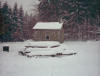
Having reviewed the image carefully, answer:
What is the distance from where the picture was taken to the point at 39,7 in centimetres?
285

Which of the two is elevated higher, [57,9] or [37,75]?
[57,9]

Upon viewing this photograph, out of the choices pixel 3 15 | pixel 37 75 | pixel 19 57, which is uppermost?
pixel 3 15

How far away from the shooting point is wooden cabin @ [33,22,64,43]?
2844 mm

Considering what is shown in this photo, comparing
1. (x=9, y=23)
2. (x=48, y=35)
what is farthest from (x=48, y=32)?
(x=9, y=23)

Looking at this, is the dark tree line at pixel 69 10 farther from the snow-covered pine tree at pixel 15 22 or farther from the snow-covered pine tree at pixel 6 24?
the snow-covered pine tree at pixel 6 24

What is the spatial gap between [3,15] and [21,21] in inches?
11.9

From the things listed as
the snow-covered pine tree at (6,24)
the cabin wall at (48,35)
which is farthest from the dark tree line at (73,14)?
the snow-covered pine tree at (6,24)

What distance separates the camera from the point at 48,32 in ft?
9.36

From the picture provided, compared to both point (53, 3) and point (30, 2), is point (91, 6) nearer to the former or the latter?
point (53, 3)

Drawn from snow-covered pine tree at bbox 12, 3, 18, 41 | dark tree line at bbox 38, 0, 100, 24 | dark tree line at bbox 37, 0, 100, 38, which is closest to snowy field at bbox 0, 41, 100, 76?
snow-covered pine tree at bbox 12, 3, 18, 41

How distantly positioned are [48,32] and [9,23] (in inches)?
25.2

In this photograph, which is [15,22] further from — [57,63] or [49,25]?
[57,63]

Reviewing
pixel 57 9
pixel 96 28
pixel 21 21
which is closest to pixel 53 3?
pixel 57 9

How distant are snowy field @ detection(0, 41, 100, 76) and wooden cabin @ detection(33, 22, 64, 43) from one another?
0.53 feet
